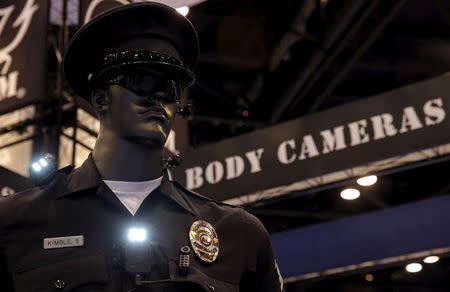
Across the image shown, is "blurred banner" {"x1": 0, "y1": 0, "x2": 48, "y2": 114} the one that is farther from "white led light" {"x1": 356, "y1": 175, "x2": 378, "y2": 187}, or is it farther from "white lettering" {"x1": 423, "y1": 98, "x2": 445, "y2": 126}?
"white lettering" {"x1": 423, "y1": 98, "x2": 445, "y2": 126}

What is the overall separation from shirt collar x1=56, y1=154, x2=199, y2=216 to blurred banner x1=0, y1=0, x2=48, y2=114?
318cm

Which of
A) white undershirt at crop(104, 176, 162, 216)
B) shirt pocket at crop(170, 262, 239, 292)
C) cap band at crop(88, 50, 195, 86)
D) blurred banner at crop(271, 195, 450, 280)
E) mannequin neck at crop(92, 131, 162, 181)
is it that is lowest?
shirt pocket at crop(170, 262, 239, 292)

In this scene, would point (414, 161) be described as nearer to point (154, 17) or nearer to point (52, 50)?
point (154, 17)

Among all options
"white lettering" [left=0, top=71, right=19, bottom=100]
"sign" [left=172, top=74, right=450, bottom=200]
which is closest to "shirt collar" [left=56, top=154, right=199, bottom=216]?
"white lettering" [left=0, top=71, right=19, bottom=100]

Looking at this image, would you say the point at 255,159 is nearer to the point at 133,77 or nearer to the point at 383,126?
the point at 383,126

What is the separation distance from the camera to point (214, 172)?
6.30m

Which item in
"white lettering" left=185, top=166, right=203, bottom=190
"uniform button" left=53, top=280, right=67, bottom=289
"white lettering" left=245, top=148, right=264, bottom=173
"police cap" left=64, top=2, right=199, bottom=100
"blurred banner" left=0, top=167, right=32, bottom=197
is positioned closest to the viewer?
"uniform button" left=53, top=280, right=67, bottom=289

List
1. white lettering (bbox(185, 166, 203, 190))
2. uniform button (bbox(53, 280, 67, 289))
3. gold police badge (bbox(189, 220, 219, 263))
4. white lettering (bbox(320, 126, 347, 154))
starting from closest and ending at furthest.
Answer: uniform button (bbox(53, 280, 67, 289)) → gold police badge (bbox(189, 220, 219, 263)) → white lettering (bbox(320, 126, 347, 154)) → white lettering (bbox(185, 166, 203, 190))

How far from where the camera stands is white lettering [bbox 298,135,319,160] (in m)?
6.02

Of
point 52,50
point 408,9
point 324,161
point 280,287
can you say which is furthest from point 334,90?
point 280,287

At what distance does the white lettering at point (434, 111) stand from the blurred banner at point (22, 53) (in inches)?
115

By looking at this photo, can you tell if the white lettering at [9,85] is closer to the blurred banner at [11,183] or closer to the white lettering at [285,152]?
the blurred banner at [11,183]

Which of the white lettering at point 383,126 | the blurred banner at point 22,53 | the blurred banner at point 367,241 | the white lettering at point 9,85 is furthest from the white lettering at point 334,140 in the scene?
the white lettering at point 9,85

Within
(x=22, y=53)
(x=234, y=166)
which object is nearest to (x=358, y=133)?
(x=234, y=166)
